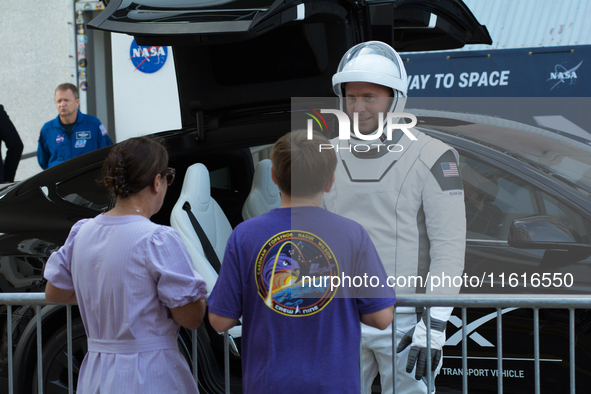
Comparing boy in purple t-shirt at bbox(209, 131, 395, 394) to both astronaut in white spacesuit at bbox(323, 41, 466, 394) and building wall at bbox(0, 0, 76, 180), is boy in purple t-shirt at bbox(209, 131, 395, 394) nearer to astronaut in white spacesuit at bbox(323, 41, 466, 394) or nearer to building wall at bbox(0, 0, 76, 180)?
astronaut in white spacesuit at bbox(323, 41, 466, 394)

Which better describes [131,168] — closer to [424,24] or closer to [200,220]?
[200,220]

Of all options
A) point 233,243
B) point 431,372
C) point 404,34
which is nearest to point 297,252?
point 233,243

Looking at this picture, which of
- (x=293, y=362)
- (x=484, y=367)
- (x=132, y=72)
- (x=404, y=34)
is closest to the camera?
(x=293, y=362)

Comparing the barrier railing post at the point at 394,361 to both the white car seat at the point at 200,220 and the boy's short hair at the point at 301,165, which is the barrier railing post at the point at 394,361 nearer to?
the boy's short hair at the point at 301,165

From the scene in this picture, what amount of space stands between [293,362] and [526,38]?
6.74m

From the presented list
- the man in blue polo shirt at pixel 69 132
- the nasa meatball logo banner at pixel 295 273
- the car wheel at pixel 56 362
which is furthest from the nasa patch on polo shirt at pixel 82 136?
the nasa meatball logo banner at pixel 295 273

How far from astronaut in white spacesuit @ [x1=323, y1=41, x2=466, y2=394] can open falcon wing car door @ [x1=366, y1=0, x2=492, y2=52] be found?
2.95ft

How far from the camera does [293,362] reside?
5.34ft

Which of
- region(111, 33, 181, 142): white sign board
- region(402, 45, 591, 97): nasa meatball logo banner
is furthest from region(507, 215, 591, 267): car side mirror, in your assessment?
region(111, 33, 181, 142): white sign board

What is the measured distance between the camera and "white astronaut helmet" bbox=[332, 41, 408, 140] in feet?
6.81

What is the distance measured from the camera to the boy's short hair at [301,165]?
1.66 metres

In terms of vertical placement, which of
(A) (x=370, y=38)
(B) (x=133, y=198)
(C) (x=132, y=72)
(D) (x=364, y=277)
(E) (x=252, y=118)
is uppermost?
(C) (x=132, y=72)

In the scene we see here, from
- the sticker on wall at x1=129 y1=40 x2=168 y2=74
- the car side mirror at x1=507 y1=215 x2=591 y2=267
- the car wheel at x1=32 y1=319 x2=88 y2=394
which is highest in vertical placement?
the sticker on wall at x1=129 y1=40 x2=168 y2=74

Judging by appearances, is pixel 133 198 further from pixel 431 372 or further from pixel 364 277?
pixel 431 372
